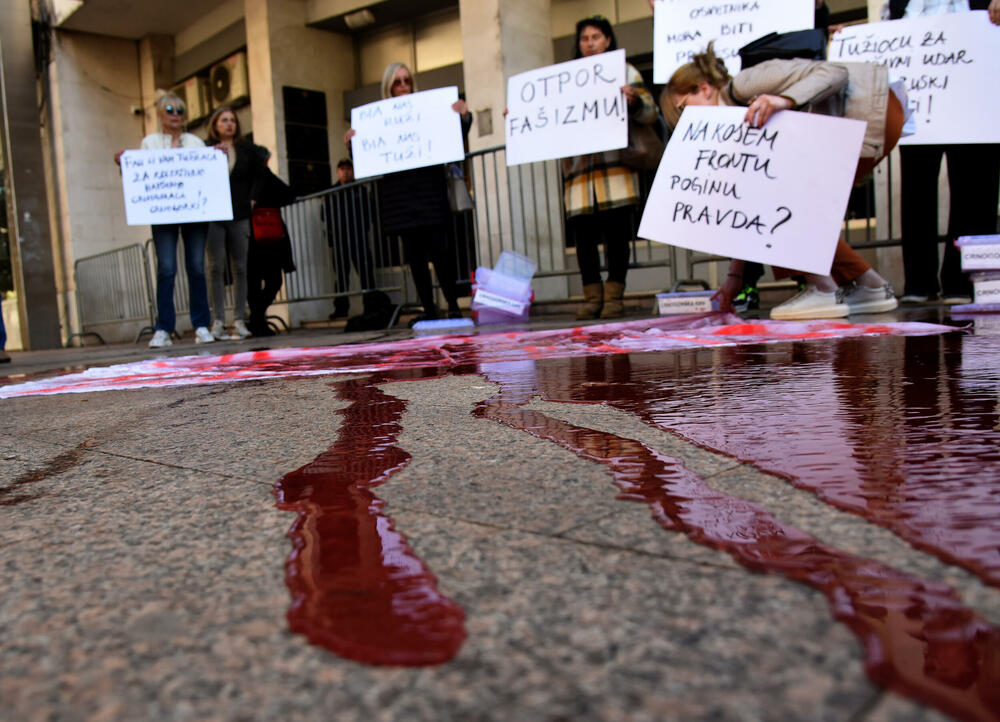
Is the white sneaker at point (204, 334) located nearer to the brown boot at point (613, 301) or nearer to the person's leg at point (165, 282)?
the person's leg at point (165, 282)

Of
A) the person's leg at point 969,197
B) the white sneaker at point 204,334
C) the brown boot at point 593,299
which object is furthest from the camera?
the white sneaker at point 204,334

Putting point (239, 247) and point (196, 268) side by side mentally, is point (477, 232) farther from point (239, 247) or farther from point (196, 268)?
point (196, 268)

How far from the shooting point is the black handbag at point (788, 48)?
3533 millimetres

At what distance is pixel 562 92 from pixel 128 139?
9999mm

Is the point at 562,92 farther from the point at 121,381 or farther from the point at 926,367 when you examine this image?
the point at 926,367

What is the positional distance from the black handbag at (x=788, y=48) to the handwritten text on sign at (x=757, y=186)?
45 centimetres

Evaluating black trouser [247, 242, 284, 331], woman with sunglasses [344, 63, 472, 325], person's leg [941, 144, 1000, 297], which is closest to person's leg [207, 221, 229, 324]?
black trouser [247, 242, 284, 331]

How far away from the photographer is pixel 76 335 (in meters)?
12.1

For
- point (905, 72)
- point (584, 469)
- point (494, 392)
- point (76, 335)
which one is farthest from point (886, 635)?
point (76, 335)

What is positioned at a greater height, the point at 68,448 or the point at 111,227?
the point at 111,227

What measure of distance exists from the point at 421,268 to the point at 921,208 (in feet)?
10.9

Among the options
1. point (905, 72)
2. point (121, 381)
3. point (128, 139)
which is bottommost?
point (121, 381)

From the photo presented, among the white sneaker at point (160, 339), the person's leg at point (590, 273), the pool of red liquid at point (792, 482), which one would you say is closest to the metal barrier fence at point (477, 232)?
the person's leg at point (590, 273)

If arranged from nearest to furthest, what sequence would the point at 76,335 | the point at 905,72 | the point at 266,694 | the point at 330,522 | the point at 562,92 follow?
the point at 266,694 < the point at 330,522 < the point at 905,72 < the point at 562,92 < the point at 76,335
